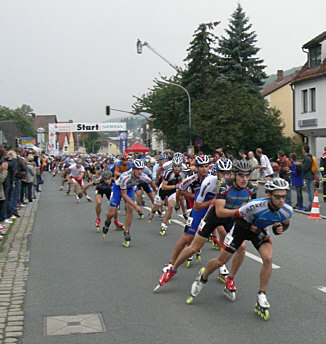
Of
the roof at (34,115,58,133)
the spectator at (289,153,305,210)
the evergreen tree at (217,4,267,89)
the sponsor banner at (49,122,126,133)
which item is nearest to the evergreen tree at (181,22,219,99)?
the evergreen tree at (217,4,267,89)

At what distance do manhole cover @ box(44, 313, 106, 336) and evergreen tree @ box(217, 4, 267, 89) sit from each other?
44111 millimetres

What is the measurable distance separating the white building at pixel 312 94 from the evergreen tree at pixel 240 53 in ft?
28.4

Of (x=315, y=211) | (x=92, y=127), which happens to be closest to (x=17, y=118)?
(x=92, y=127)

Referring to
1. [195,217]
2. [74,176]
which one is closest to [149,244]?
[195,217]

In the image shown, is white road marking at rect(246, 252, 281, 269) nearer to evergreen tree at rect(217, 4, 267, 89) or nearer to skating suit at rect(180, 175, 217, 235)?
skating suit at rect(180, 175, 217, 235)

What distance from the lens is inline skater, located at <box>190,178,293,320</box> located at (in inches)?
234

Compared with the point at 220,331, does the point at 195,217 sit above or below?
above

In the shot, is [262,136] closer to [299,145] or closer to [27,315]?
[299,145]

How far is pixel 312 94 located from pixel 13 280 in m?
34.2

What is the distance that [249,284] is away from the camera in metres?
7.83

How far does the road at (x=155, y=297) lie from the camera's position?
5648 millimetres

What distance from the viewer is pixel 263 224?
6.28m

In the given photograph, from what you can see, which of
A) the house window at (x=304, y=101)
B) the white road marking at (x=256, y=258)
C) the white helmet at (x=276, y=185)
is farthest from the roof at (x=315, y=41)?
the white helmet at (x=276, y=185)

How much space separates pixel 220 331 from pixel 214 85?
37.1 m
